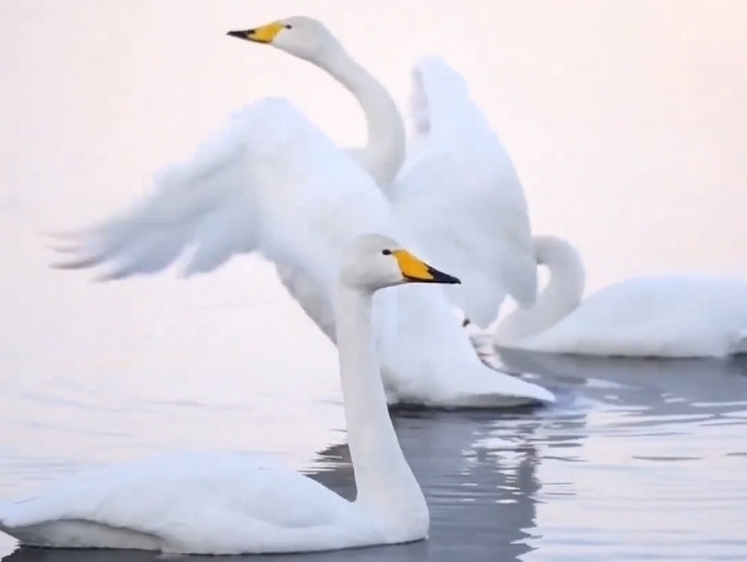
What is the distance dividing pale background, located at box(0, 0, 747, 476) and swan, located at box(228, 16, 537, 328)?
34.9 inches

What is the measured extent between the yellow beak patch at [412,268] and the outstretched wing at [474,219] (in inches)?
144

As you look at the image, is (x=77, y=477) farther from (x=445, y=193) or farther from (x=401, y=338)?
(x=445, y=193)

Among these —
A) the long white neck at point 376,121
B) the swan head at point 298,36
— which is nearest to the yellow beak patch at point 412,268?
the long white neck at point 376,121

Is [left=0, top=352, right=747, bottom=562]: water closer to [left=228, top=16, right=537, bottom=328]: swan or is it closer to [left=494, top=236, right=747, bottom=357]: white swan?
[left=228, top=16, right=537, bottom=328]: swan

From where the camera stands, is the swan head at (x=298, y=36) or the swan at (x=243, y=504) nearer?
the swan at (x=243, y=504)

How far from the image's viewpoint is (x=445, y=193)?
11.6 meters

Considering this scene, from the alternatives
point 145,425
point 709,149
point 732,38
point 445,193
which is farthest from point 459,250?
point 732,38

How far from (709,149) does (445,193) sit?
12.0 m

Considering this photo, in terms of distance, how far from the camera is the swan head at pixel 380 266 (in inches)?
304

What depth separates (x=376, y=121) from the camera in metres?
11.7

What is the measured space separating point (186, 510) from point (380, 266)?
102cm

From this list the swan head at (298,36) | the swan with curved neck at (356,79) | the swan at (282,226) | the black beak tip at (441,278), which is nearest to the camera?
the black beak tip at (441,278)

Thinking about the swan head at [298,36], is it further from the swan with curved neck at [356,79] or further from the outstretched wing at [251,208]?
the outstretched wing at [251,208]

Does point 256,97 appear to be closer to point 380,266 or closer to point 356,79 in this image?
point 356,79
